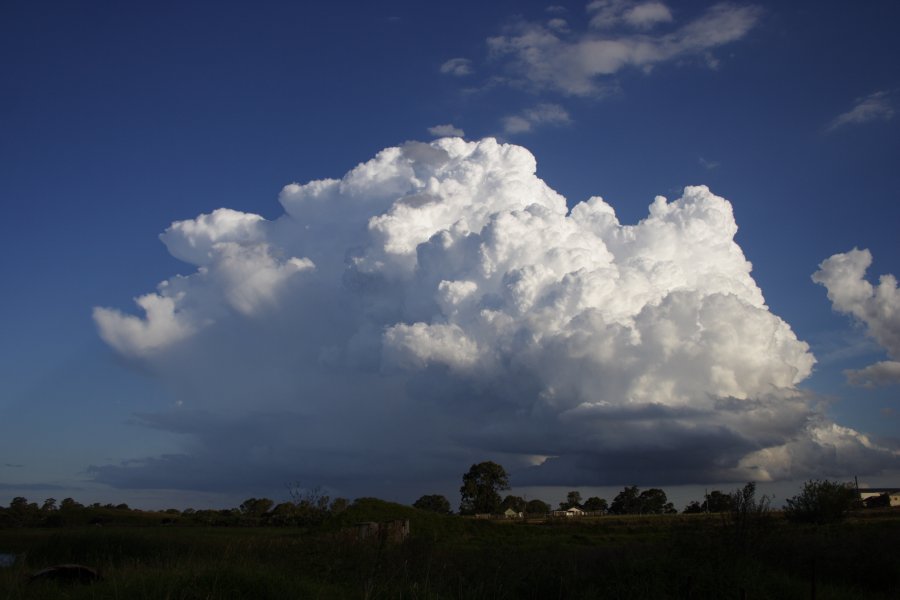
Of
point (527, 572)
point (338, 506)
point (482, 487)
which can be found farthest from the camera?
point (482, 487)

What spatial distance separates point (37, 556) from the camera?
3581 centimetres

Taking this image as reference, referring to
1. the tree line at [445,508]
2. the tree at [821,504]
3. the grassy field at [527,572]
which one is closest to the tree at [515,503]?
the tree line at [445,508]

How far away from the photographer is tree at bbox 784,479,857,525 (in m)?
55.8

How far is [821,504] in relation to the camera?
56.2 meters

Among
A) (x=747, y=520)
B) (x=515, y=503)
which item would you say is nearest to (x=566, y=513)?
(x=515, y=503)

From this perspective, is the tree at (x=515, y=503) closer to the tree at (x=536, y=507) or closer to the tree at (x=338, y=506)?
the tree at (x=536, y=507)

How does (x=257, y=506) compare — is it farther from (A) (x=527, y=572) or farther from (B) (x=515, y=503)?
(A) (x=527, y=572)

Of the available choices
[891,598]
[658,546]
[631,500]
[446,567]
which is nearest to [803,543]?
[891,598]

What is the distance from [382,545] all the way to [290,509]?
6085 centimetres

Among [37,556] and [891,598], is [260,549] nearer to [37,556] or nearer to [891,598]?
[37,556]

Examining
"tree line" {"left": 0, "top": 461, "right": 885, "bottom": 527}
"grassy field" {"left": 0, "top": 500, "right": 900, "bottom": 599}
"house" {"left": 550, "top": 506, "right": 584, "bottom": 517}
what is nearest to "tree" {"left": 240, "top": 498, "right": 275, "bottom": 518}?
A: "tree line" {"left": 0, "top": 461, "right": 885, "bottom": 527}

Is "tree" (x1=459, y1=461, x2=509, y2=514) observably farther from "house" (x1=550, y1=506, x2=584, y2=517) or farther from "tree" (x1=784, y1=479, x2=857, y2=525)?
"tree" (x1=784, y1=479, x2=857, y2=525)

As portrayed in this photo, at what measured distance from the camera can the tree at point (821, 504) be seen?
55.8m

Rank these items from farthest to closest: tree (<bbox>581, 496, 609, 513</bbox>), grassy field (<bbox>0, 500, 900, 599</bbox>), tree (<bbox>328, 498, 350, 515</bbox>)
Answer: tree (<bbox>581, 496, 609, 513</bbox>)
tree (<bbox>328, 498, 350, 515</bbox>)
grassy field (<bbox>0, 500, 900, 599</bbox>)
